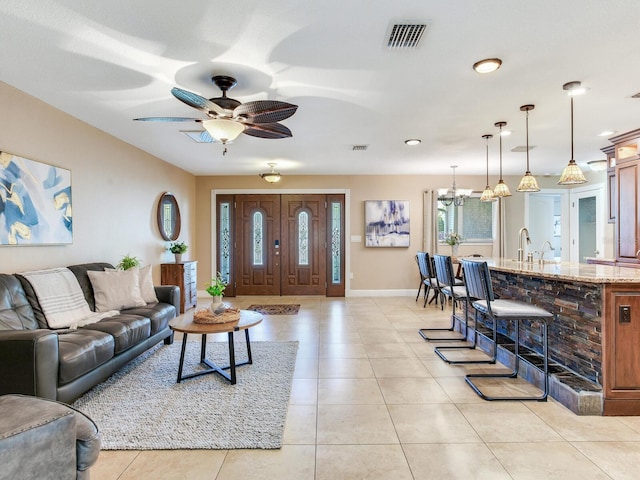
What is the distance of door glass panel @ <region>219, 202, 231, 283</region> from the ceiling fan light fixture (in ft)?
15.5

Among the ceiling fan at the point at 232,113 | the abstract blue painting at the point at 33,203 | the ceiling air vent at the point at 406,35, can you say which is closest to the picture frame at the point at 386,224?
the ceiling fan at the point at 232,113

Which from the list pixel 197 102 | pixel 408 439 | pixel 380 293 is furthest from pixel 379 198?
pixel 408 439

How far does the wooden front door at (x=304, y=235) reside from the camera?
739cm

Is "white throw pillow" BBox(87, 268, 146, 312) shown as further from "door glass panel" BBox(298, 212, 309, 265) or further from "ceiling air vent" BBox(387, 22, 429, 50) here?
"door glass panel" BBox(298, 212, 309, 265)

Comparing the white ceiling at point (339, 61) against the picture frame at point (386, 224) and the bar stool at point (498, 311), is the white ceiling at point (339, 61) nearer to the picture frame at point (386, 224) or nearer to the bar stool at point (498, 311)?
the bar stool at point (498, 311)

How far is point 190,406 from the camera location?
262 cm

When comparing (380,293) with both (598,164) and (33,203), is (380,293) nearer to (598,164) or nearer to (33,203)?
(598,164)

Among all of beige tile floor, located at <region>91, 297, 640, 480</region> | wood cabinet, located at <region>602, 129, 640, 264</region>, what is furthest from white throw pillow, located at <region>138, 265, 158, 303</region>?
wood cabinet, located at <region>602, 129, 640, 264</region>

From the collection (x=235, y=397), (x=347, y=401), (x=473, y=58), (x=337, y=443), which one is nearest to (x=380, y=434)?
(x=337, y=443)

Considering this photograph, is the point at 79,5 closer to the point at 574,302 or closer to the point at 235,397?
the point at 235,397

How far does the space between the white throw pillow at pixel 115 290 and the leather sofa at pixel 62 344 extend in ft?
0.22

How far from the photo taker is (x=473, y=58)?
2537mm

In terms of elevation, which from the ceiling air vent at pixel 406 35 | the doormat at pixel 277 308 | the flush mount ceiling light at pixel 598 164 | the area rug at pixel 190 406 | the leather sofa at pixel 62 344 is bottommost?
the area rug at pixel 190 406

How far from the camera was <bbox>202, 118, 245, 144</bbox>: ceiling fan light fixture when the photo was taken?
277 centimetres
